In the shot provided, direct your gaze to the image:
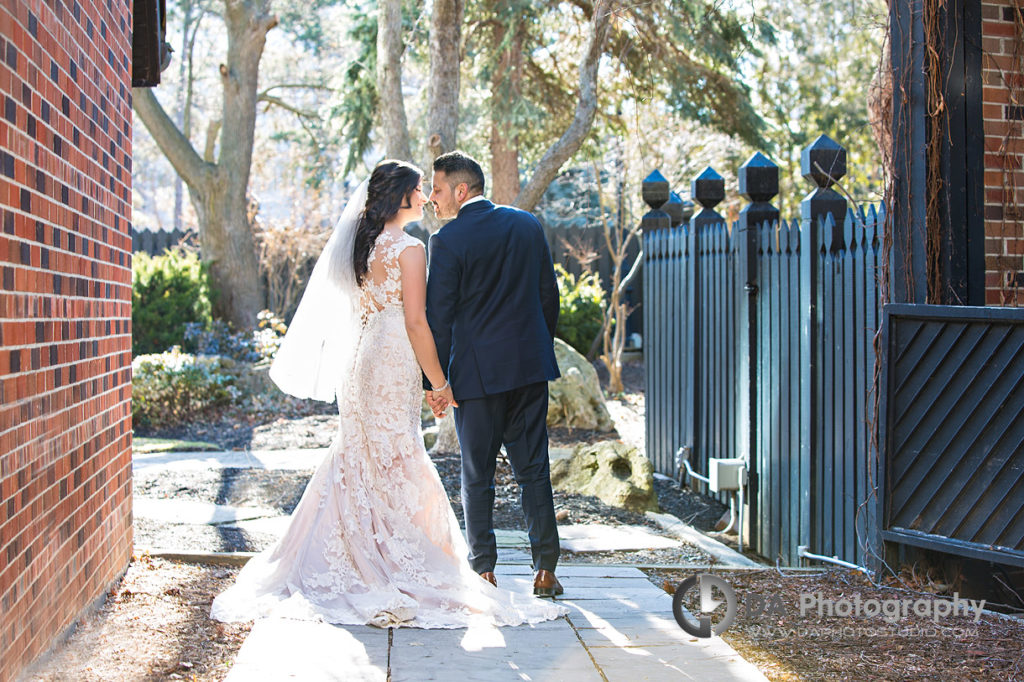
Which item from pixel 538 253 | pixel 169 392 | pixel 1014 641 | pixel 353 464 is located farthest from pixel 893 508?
pixel 169 392

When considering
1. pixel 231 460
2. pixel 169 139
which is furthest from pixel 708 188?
pixel 169 139

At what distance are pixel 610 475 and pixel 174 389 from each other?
20.2 feet

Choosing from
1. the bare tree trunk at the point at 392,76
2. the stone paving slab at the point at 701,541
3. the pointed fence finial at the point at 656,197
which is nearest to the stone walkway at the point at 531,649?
the stone paving slab at the point at 701,541

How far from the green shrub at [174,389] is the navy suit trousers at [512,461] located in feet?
24.4

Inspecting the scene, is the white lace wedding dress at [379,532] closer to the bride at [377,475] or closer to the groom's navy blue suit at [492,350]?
the bride at [377,475]

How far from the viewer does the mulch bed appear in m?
3.66

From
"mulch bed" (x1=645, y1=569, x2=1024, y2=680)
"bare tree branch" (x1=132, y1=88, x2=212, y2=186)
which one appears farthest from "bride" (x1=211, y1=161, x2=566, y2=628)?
"bare tree branch" (x1=132, y1=88, x2=212, y2=186)

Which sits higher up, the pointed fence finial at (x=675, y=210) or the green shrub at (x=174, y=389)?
the pointed fence finial at (x=675, y=210)

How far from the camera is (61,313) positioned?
143 inches

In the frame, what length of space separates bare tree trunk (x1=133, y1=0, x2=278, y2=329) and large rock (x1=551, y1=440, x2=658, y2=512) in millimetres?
8527

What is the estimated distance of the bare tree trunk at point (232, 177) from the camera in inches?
591

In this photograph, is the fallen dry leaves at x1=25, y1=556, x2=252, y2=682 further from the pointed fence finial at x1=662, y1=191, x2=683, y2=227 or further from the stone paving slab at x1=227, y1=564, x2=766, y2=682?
the pointed fence finial at x1=662, y1=191, x2=683, y2=227

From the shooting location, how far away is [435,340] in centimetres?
463

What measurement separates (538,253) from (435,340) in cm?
63
